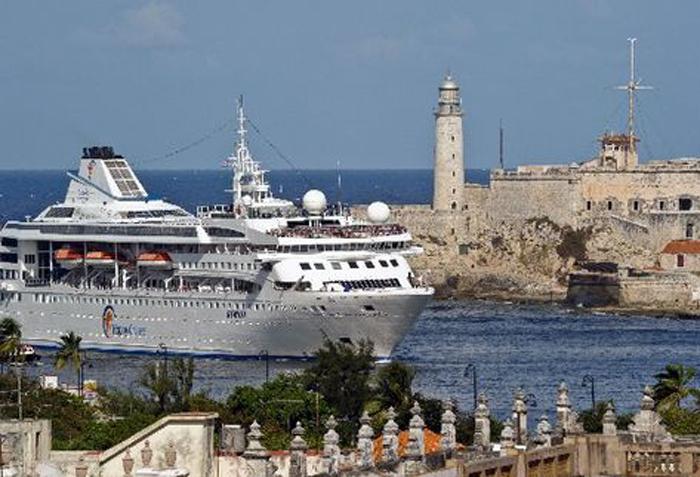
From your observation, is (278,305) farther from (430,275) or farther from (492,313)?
(430,275)

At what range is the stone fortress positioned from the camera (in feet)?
412

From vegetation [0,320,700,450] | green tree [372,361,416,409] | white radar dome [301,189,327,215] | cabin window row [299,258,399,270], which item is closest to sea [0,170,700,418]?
cabin window row [299,258,399,270]

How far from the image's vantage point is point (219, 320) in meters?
93.8

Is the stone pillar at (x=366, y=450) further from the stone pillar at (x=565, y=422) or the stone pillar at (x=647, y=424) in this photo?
the stone pillar at (x=647, y=424)

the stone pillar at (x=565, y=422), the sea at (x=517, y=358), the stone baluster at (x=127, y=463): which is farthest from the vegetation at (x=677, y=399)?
the stone baluster at (x=127, y=463)

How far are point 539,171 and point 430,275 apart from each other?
9554mm

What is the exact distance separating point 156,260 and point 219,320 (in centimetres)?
420

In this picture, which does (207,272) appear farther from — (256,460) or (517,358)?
(256,460)

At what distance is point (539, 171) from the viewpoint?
428 feet

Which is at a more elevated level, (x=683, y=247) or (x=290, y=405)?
(x=683, y=247)

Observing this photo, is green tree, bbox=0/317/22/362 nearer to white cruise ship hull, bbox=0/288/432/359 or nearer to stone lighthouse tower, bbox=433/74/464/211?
white cruise ship hull, bbox=0/288/432/359

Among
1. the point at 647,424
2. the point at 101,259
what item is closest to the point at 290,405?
the point at 647,424

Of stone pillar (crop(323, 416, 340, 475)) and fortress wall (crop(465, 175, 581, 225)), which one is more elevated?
fortress wall (crop(465, 175, 581, 225))

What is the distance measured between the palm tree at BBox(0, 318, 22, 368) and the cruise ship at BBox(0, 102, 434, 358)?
717 inches
